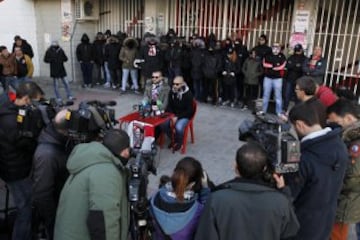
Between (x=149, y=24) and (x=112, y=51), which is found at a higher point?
(x=149, y=24)

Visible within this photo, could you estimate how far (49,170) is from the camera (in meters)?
2.48

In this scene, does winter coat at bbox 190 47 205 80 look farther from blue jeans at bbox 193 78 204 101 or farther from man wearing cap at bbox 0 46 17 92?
man wearing cap at bbox 0 46 17 92

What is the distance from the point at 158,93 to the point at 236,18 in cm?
403

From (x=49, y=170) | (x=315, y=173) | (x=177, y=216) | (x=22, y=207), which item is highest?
(x=315, y=173)

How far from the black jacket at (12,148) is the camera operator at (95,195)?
98 cm

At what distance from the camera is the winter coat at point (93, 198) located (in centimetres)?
202

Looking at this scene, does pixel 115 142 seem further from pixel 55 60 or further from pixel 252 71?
pixel 55 60

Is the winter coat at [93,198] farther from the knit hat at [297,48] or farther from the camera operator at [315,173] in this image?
the knit hat at [297,48]

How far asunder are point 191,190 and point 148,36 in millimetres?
7178

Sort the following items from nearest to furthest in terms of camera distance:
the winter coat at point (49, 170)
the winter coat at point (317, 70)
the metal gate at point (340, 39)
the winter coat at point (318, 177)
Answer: the winter coat at point (318, 177) < the winter coat at point (49, 170) < the winter coat at point (317, 70) < the metal gate at point (340, 39)

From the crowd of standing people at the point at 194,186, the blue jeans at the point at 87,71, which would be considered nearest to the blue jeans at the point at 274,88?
the crowd of standing people at the point at 194,186

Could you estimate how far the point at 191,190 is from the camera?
7.38 feet

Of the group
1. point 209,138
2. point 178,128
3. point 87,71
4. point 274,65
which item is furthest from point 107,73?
point 178,128

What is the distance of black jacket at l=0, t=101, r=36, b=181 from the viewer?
2922mm
